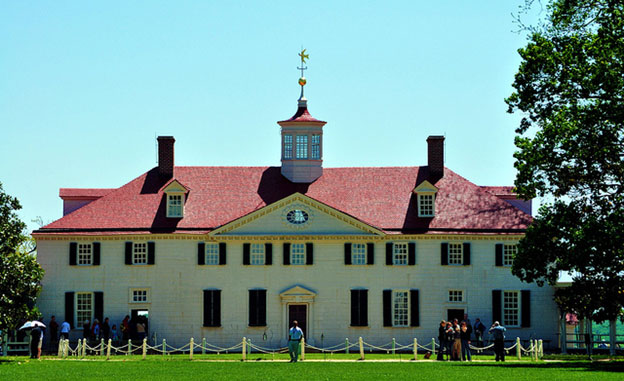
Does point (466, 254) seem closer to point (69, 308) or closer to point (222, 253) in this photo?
point (222, 253)

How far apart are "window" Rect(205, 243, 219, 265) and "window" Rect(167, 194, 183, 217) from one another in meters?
2.25

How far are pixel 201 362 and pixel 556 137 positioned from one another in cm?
1473

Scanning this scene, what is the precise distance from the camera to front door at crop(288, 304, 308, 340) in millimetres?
55031

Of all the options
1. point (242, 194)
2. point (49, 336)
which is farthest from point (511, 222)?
point (49, 336)

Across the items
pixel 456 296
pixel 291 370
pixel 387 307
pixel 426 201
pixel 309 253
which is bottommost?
pixel 291 370

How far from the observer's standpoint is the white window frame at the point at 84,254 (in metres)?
55.2

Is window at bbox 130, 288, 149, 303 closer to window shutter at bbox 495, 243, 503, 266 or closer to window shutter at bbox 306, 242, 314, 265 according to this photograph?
window shutter at bbox 306, 242, 314, 265

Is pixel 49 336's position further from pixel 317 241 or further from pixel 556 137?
pixel 556 137

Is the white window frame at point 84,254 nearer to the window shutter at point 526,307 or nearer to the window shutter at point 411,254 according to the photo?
the window shutter at point 411,254

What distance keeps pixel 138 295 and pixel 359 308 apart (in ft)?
33.7

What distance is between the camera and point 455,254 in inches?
2191

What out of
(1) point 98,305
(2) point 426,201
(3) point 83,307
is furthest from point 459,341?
(3) point 83,307

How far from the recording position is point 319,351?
175 ft

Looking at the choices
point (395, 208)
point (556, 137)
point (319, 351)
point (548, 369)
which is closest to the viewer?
point (548, 369)
